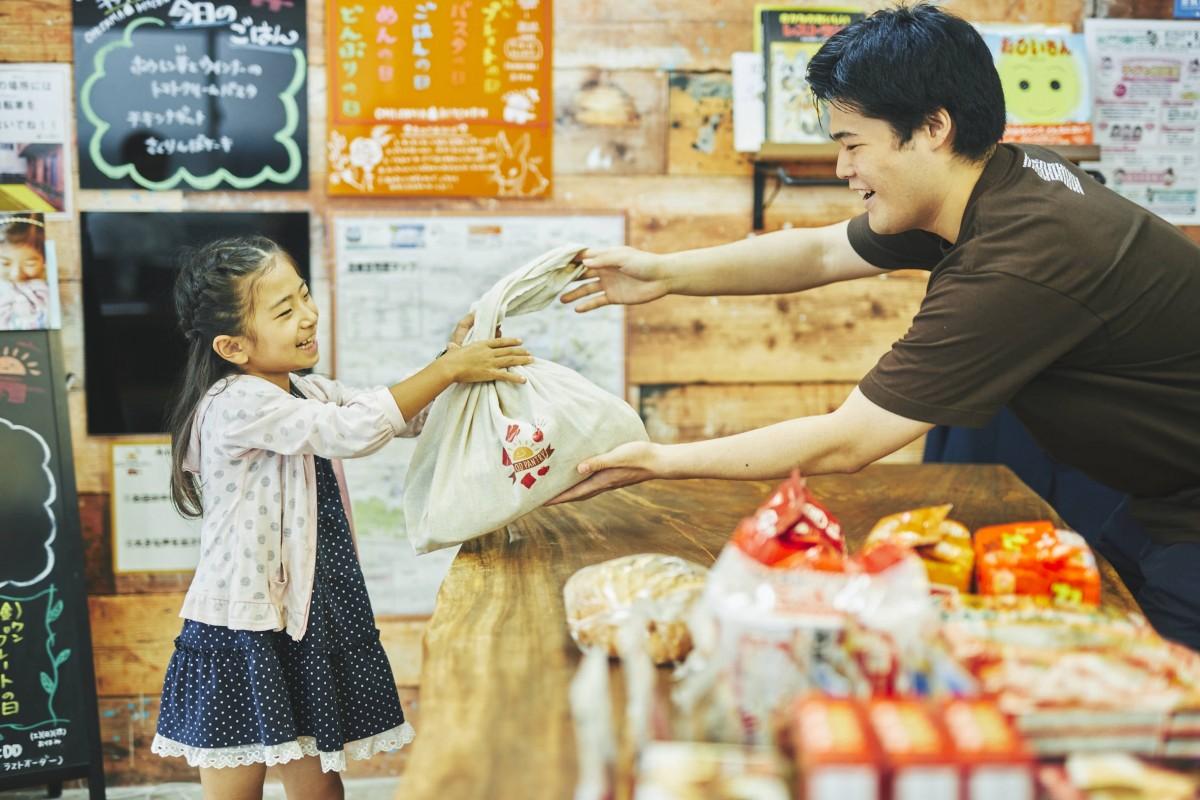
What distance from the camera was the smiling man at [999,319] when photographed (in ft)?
5.04

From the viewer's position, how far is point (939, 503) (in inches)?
75.8

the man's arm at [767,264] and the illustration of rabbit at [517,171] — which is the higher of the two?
the illustration of rabbit at [517,171]

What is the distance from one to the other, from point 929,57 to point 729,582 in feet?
3.10

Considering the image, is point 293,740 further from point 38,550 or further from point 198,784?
point 198,784

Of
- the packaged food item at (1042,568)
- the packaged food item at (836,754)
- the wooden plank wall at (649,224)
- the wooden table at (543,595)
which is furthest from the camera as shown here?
the wooden plank wall at (649,224)

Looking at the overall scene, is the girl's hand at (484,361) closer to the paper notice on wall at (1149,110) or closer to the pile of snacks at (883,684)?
the pile of snacks at (883,684)

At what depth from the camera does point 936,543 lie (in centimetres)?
141

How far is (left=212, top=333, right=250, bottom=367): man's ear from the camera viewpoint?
1893 mm

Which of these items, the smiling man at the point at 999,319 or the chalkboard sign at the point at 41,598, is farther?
the chalkboard sign at the point at 41,598

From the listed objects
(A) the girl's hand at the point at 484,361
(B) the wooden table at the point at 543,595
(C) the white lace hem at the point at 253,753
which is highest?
(A) the girl's hand at the point at 484,361

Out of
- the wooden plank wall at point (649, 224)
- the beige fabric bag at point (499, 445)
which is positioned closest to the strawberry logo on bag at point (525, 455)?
the beige fabric bag at point (499, 445)

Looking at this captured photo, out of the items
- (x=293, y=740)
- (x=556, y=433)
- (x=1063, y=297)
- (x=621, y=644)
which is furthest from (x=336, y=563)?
(x=1063, y=297)

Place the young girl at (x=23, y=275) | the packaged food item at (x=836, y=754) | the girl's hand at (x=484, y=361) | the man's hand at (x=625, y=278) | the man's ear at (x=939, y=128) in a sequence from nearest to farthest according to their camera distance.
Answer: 1. the packaged food item at (x=836, y=754)
2. the man's ear at (x=939, y=128)
3. the girl's hand at (x=484, y=361)
4. the man's hand at (x=625, y=278)
5. the young girl at (x=23, y=275)

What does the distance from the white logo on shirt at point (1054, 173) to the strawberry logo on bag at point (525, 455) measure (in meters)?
0.85
